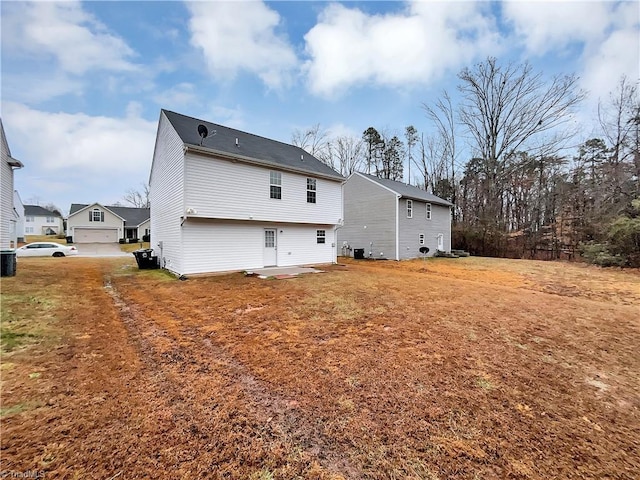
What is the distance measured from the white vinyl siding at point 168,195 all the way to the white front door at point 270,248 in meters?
3.54

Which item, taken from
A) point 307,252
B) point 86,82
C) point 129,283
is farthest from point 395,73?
point 129,283

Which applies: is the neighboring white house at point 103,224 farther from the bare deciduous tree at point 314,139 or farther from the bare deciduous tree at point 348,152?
the bare deciduous tree at point 348,152

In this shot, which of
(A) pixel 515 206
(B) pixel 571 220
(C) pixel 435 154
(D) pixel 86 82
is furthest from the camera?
(C) pixel 435 154

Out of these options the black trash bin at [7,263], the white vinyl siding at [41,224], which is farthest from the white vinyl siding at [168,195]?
the white vinyl siding at [41,224]

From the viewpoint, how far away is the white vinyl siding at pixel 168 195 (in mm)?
10297

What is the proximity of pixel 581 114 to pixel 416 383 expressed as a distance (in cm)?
2757

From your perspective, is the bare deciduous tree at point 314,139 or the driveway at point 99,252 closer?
the driveway at point 99,252

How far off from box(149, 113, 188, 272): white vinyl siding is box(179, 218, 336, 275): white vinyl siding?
1.73ft

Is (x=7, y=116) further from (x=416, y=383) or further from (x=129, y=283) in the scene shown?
(x=416, y=383)

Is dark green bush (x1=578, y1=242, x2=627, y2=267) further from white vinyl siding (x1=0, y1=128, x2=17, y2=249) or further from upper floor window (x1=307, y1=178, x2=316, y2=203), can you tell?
white vinyl siding (x1=0, y1=128, x2=17, y2=249)

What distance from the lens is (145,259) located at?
12.4 metres

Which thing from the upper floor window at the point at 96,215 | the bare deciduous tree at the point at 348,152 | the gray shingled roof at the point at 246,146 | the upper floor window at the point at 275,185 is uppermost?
the bare deciduous tree at the point at 348,152

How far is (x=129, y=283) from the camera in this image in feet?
30.4

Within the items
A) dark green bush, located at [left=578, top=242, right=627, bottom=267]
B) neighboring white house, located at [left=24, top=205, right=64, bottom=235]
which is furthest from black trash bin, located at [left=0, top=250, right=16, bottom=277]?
neighboring white house, located at [left=24, top=205, right=64, bottom=235]
